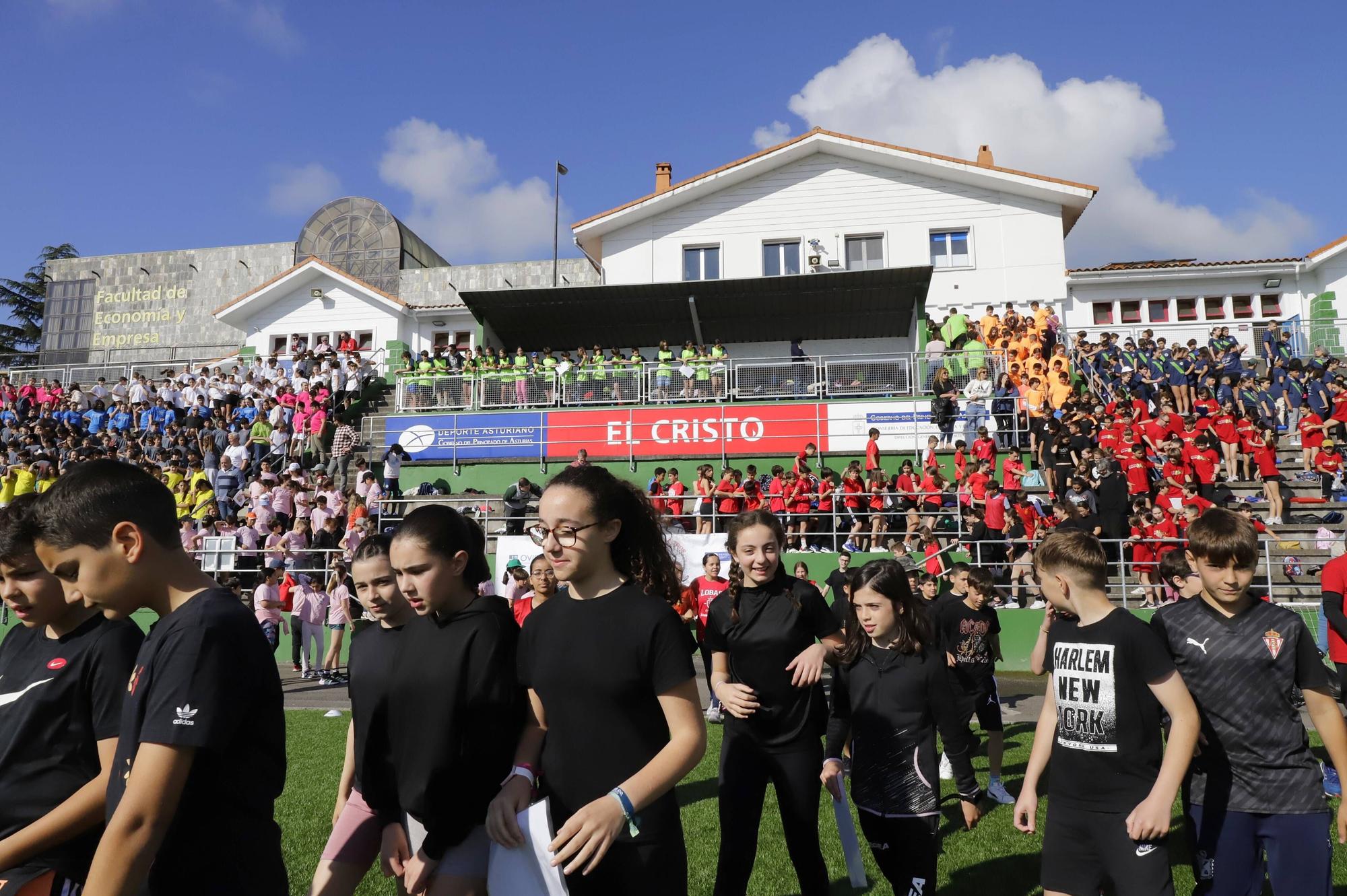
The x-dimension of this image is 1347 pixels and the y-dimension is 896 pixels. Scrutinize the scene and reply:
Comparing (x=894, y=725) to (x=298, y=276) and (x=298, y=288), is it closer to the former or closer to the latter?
(x=298, y=276)

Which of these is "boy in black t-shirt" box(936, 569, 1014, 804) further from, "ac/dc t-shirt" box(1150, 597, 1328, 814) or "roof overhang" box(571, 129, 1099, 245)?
"roof overhang" box(571, 129, 1099, 245)

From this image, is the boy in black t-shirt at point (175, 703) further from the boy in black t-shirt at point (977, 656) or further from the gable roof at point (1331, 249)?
the gable roof at point (1331, 249)

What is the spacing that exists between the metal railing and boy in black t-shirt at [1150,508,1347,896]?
1738 cm

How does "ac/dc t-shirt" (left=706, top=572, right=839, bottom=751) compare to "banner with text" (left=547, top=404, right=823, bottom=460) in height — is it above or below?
below

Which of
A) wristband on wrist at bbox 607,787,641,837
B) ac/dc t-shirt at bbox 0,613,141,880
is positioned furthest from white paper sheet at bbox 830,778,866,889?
ac/dc t-shirt at bbox 0,613,141,880

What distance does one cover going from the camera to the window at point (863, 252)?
27594 millimetres

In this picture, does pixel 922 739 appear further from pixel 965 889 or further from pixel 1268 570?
pixel 1268 570

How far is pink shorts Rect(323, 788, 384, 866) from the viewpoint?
341cm

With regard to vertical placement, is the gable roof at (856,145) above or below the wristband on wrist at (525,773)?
above

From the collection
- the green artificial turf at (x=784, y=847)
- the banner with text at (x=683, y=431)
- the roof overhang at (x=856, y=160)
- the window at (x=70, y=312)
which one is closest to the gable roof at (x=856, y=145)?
the roof overhang at (x=856, y=160)

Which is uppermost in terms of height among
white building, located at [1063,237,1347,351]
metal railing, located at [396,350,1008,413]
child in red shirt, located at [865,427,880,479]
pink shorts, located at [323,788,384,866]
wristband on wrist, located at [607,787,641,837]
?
white building, located at [1063,237,1347,351]

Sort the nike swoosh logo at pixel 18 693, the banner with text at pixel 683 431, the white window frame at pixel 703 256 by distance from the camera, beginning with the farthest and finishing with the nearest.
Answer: the white window frame at pixel 703 256
the banner with text at pixel 683 431
the nike swoosh logo at pixel 18 693

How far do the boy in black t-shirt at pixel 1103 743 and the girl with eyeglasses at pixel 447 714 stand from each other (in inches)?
90.2

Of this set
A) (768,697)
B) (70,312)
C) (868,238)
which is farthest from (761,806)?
(70,312)
